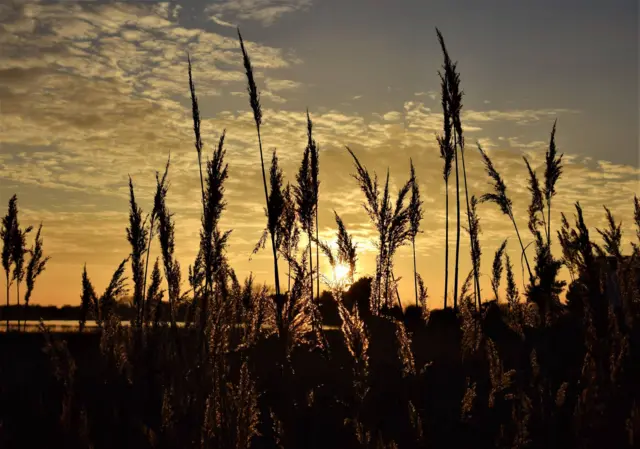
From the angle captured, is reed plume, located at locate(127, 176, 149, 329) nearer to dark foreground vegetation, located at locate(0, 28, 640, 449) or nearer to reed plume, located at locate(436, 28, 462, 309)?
dark foreground vegetation, located at locate(0, 28, 640, 449)

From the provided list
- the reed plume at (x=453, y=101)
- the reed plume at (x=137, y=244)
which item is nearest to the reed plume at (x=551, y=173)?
the reed plume at (x=453, y=101)

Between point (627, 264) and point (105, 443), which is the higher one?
point (627, 264)

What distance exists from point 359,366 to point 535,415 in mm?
1471

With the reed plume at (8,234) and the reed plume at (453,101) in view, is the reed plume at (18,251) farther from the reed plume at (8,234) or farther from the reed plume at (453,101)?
the reed plume at (453,101)

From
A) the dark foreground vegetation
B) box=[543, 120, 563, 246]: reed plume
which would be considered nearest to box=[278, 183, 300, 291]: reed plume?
the dark foreground vegetation

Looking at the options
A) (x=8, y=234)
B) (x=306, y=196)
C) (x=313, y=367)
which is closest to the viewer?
(x=313, y=367)

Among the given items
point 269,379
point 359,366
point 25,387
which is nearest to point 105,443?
point 359,366

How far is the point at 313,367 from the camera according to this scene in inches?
210

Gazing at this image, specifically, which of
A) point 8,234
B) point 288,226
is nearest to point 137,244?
point 288,226

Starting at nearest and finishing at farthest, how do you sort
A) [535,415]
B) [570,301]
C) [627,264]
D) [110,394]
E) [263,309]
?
1. [627,264]
2. [535,415]
3. [110,394]
4. [263,309]
5. [570,301]

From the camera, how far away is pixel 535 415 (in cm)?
352

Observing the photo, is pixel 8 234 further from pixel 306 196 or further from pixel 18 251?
pixel 306 196

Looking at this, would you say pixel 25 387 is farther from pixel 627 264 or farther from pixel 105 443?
pixel 627 264

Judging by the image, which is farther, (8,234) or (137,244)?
(8,234)
